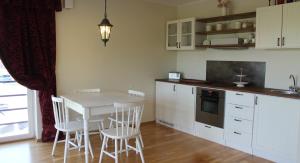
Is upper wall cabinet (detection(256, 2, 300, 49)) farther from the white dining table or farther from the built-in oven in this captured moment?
the white dining table

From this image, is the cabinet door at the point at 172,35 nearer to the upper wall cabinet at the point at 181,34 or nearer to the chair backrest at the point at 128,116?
the upper wall cabinet at the point at 181,34

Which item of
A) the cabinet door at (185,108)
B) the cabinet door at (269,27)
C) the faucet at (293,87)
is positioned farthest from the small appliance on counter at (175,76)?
the faucet at (293,87)

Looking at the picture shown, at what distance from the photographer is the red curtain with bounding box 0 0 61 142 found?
366cm

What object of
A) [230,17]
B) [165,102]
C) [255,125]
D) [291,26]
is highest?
[230,17]

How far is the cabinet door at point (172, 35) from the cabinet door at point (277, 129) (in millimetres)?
2126

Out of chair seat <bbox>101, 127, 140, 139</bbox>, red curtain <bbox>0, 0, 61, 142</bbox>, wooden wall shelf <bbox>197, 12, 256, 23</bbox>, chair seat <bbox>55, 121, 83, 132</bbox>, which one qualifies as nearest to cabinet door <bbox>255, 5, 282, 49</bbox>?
wooden wall shelf <bbox>197, 12, 256, 23</bbox>

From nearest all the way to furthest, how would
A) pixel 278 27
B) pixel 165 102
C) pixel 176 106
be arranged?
pixel 278 27 → pixel 176 106 → pixel 165 102

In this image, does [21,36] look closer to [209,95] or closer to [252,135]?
[209,95]

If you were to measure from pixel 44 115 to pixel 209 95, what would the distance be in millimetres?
2612

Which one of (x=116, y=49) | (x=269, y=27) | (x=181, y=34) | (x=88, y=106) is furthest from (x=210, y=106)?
(x=88, y=106)

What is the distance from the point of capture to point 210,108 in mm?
4273

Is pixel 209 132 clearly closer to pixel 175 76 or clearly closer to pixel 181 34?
pixel 175 76

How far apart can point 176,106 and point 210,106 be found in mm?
785

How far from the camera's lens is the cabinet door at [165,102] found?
4.96 metres
